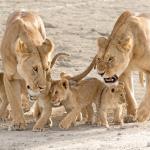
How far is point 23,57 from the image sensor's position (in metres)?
9.14

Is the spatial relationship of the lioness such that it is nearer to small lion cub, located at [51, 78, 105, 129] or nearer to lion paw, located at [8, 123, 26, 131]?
small lion cub, located at [51, 78, 105, 129]

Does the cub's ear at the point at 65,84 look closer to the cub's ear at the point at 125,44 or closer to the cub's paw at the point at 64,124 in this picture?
the cub's paw at the point at 64,124

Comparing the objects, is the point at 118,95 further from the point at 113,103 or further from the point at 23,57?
the point at 23,57

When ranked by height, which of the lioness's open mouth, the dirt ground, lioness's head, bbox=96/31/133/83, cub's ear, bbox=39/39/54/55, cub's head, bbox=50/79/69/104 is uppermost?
cub's ear, bbox=39/39/54/55

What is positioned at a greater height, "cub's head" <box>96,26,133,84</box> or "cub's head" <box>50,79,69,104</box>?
"cub's head" <box>96,26,133,84</box>

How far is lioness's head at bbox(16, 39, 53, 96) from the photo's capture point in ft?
29.6

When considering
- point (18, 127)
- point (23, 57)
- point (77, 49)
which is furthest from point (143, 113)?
point (77, 49)

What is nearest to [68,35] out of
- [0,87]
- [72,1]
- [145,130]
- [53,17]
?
[53,17]

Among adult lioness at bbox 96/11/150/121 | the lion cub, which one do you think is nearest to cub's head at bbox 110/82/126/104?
→ adult lioness at bbox 96/11/150/121

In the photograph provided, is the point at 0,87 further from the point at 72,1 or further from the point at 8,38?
the point at 72,1

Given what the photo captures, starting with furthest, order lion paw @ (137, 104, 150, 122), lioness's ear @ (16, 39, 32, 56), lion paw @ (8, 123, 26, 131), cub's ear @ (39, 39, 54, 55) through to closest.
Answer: lion paw @ (137, 104, 150, 122), lion paw @ (8, 123, 26, 131), lioness's ear @ (16, 39, 32, 56), cub's ear @ (39, 39, 54, 55)

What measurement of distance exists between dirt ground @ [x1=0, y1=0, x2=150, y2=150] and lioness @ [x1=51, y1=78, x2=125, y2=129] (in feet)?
0.54

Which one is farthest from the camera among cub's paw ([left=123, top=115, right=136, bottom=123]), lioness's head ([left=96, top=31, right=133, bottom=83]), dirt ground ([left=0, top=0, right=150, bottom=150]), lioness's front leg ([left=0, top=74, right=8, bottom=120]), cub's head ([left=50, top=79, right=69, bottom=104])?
lioness's front leg ([left=0, top=74, right=8, bottom=120])

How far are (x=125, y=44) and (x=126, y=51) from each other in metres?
0.08
